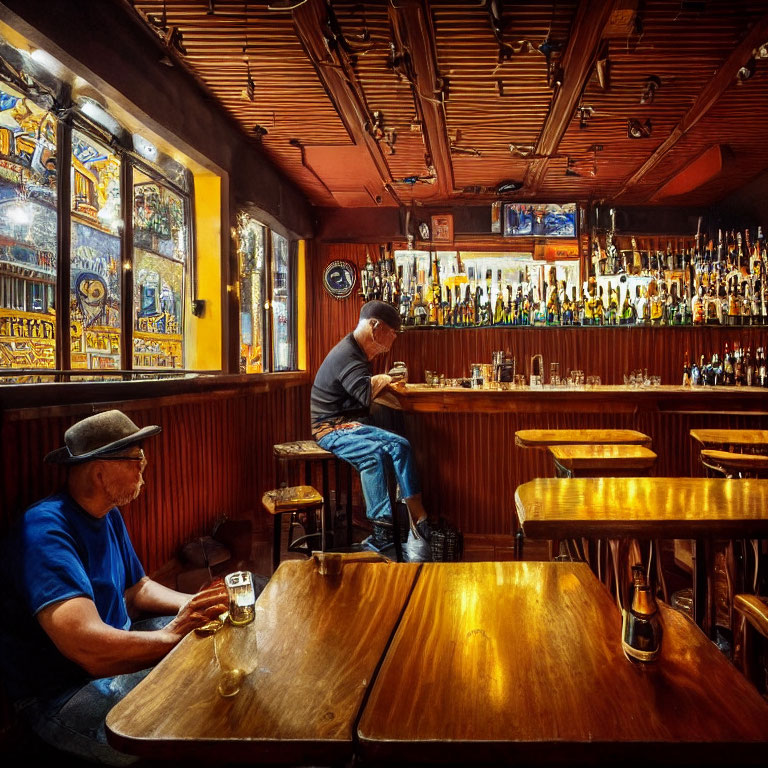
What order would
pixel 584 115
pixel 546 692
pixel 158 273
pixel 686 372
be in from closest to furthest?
pixel 546 692
pixel 584 115
pixel 158 273
pixel 686 372

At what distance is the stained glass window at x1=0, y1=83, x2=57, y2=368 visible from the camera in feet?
9.45

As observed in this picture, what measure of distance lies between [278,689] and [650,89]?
3.93 meters

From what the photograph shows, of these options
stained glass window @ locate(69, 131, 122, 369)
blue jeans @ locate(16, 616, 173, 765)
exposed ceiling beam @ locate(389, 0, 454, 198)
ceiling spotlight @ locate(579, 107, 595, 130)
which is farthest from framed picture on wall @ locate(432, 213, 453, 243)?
blue jeans @ locate(16, 616, 173, 765)

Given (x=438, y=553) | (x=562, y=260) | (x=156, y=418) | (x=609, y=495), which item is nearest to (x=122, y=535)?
(x=156, y=418)

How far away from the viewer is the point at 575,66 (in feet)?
10.9

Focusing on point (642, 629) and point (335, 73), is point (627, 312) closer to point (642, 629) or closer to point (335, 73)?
point (335, 73)

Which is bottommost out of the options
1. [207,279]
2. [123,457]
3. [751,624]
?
[751,624]

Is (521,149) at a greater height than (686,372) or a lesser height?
greater

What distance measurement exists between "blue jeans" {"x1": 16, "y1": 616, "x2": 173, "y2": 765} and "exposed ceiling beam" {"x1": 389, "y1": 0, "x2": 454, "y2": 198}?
299 cm

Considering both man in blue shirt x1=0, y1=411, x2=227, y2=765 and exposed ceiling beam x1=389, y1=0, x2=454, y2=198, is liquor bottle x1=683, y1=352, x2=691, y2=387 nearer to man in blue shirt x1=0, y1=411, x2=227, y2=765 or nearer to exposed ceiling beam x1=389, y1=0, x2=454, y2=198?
exposed ceiling beam x1=389, y1=0, x2=454, y2=198

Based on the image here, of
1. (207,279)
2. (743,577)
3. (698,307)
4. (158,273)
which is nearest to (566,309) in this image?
(698,307)

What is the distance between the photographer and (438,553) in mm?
4148

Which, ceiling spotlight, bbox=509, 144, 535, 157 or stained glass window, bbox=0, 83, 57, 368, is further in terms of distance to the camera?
ceiling spotlight, bbox=509, 144, 535, 157

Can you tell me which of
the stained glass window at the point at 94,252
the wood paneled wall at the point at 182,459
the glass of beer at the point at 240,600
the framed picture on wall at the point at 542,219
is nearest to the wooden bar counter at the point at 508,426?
the wood paneled wall at the point at 182,459
